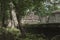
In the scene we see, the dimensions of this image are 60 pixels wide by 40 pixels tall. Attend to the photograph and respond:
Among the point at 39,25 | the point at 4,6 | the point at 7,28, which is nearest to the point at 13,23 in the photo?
the point at 7,28

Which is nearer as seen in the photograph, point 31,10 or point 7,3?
point 7,3

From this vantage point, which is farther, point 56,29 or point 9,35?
point 56,29

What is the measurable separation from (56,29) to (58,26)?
1.47ft

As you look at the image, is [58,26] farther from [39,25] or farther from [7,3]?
[7,3]

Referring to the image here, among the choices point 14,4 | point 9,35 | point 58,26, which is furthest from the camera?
point 58,26

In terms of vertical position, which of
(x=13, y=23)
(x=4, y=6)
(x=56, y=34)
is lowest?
(x=56, y=34)

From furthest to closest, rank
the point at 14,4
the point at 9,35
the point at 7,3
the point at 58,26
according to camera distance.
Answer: the point at 58,26 < the point at 9,35 < the point at 14,4 < the point at 7,3

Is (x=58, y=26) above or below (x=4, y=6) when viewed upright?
below

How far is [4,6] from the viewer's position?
883 cm

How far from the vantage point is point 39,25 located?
13.5m

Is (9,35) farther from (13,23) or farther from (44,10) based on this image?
(44,10)

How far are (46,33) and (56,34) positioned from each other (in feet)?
2.04

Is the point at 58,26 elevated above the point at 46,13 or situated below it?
below

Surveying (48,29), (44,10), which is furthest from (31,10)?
(48,29)
